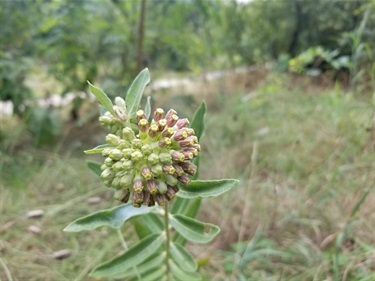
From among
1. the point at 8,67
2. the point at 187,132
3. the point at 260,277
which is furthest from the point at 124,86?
the point at 187,132

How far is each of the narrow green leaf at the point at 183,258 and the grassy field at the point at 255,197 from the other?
0.24 metres

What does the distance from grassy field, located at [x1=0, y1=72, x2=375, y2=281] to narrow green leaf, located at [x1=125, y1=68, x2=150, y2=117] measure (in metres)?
0.74

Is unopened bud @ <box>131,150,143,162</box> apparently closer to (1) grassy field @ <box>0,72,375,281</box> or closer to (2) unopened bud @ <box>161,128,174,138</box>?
(2) unopened bud @ <box>161,128,174,138</box>

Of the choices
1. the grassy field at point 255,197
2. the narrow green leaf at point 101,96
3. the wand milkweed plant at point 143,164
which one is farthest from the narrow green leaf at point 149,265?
the narrow green leaf at point 101,96

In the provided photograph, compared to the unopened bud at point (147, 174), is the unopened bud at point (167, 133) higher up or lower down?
higher up

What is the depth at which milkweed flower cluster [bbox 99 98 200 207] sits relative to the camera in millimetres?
900

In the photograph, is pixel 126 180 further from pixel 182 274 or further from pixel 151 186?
pixel 182 274

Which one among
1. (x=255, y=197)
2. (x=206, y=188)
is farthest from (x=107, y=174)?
(x=255, y=197)

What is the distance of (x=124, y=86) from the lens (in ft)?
8.98

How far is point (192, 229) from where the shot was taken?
1171mm

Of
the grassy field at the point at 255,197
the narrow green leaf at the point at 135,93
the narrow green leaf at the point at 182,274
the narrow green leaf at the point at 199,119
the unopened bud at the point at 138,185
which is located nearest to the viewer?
the unopened bud at the point at 138,185

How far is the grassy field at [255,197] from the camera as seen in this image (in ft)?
5.25

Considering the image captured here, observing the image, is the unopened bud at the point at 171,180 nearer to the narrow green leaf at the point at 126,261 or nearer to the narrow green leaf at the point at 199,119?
the narrow green leaf at the point at 199,119

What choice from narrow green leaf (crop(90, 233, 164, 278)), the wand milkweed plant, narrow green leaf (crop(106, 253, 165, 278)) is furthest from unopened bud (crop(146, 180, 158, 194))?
narrow green leaf (crop(106, 253, 165, 278))
